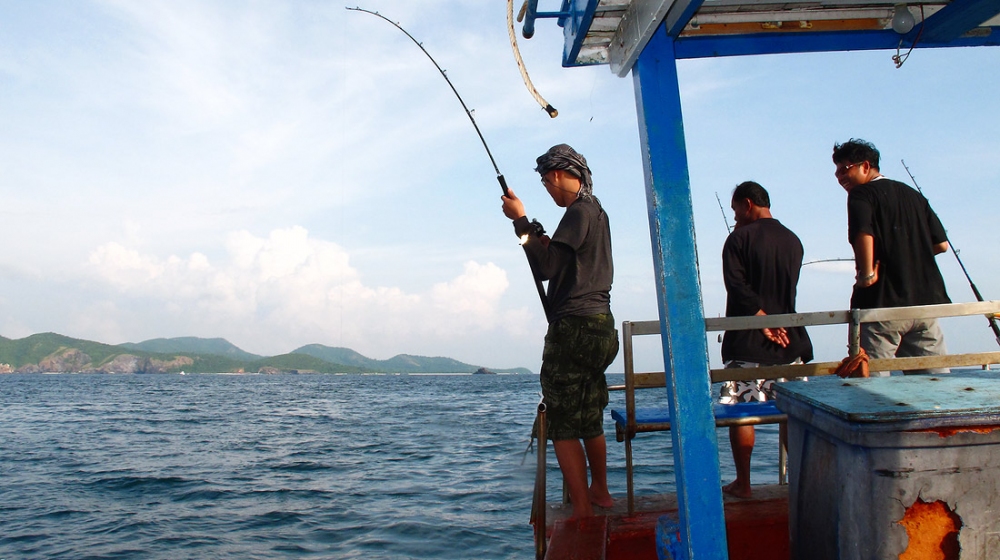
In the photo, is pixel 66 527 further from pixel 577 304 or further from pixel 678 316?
pixel 678 316

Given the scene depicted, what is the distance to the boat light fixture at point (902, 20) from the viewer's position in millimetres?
2850

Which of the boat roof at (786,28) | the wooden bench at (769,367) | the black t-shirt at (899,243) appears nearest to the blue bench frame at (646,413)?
the wooden bench at (769,367)

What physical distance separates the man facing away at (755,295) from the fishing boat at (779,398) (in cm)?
37

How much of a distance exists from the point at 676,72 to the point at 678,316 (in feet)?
2.88

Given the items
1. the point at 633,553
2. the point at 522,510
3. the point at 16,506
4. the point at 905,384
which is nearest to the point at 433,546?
the point at 522,510

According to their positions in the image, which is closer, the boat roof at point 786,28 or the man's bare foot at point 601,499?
the boat roof at point 786,28

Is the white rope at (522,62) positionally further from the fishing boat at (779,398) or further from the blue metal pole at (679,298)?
the blue metal pole at (679,298)

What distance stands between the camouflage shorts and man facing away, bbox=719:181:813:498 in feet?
2.91

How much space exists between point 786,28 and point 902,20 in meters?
0.51

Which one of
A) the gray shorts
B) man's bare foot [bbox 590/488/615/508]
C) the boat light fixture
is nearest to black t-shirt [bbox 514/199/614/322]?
man's bare foot [bbox 590/488/615/508]

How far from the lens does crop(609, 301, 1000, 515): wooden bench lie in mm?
2699

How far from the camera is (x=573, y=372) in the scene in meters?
3.19

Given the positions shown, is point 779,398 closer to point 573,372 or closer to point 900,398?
point 900,398

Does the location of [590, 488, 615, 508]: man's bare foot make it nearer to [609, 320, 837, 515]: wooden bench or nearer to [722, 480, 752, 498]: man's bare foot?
[609, 320, 837, 515]: wooden bench
